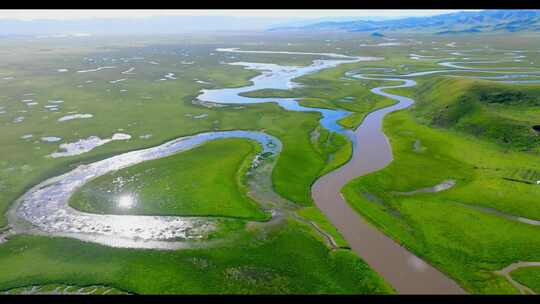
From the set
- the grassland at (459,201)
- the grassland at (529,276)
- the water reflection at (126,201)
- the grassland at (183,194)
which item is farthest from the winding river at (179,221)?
the grassland at (529,276)

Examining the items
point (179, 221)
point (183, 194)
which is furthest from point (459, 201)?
point (183, 194)

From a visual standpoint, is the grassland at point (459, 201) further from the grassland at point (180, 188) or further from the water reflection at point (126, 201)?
the water reflection at point (126, 201)

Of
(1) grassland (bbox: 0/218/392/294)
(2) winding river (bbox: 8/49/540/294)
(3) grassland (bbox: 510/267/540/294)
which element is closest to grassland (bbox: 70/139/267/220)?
(2) winding river (bbox: 8/49/540/294)

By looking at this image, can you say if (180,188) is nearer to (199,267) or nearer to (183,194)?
(183,194)

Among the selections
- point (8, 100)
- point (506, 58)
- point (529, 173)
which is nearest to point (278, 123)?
point (529, 173)

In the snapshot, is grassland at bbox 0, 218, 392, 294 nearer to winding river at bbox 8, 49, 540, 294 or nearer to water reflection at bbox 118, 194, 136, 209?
winding river at bbox 8, 49, 540, 294

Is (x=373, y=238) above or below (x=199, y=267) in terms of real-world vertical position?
above
